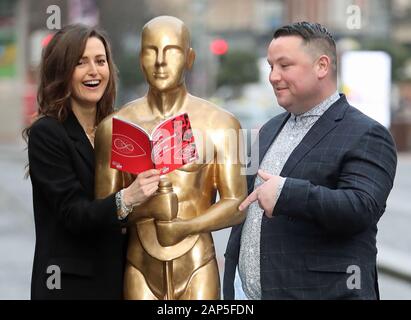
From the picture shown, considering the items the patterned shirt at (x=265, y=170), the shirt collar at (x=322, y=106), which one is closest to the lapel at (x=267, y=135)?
the patterned shirt at (x=265, y=170)

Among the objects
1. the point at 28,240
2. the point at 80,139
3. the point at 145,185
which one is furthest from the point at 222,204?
the point at 28,240

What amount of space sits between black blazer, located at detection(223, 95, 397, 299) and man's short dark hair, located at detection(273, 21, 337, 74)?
195 mm

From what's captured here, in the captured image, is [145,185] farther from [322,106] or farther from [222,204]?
[322,106]

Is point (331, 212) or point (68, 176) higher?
point (68, 176)

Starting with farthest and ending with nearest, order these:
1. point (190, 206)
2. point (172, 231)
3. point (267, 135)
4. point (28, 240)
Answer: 1. point (28, 240)
2. point (267, 135)
3. point (190, 206)
4. point (172, 231)

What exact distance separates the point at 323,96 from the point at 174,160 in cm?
61

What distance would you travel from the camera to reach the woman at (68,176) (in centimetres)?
309

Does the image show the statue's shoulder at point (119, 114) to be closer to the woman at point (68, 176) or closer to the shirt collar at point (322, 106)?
the woman at point (68, 176)

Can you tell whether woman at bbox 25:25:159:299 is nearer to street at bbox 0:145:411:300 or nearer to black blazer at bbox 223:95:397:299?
black blazer at bbox 223:95:397:299

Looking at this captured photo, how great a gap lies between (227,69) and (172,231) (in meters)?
32.5

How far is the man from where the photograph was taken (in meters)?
2.81

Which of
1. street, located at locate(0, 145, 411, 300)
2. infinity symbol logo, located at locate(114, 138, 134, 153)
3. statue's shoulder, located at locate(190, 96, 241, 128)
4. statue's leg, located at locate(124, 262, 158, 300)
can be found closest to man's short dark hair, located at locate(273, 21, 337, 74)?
statue's shoulder, located at locate(190, 96, 241, 128)

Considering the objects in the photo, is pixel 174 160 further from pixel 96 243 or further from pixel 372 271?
pixel 372 271

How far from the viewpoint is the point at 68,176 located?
3062 millimetres
